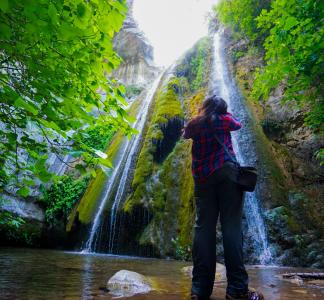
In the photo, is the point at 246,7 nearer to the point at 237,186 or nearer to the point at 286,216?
the point at 286,216

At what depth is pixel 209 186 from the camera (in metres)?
2.75

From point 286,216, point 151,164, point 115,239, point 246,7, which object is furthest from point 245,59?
point 115,239

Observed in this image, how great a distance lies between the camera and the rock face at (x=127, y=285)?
112 inches

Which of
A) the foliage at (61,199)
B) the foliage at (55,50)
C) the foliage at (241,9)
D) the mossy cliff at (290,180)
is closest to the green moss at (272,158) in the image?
the mossy cliff at (290,180)

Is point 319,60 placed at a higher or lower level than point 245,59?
lower

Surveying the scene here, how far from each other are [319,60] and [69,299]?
3.40 meters

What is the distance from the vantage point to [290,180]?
26.9 feet

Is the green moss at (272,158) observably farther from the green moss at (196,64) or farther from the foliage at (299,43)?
the foliage at (299,43)

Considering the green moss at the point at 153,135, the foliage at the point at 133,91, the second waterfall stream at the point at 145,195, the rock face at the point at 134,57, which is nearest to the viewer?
the second waterfall stream at the point at 145,195

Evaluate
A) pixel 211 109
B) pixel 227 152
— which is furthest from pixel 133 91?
pixel 227 152

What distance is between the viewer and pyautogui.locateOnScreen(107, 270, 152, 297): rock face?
9.37ft

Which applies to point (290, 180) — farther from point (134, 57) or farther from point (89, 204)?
point (134, 57)

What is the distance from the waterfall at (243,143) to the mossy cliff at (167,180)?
928 millimetres

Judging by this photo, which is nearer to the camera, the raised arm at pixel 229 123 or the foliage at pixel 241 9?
the raised arm at pixel 229 123
